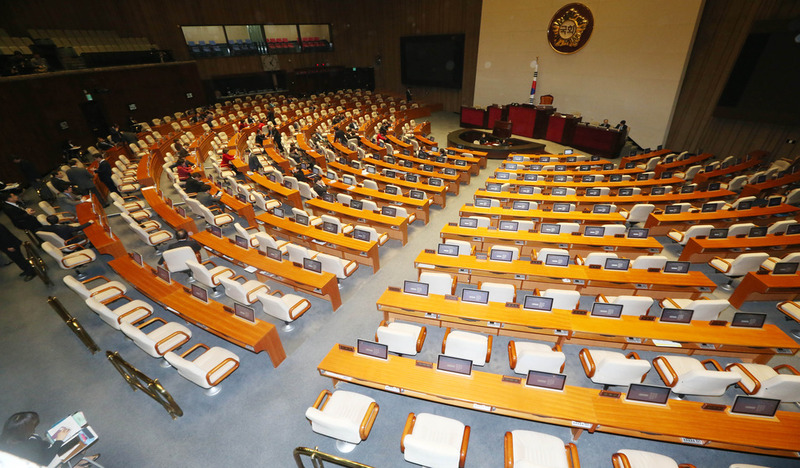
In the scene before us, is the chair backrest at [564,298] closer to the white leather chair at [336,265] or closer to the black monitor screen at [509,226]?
the black monitor screen at [509,226]

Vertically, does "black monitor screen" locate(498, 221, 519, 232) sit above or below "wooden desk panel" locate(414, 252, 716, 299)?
above

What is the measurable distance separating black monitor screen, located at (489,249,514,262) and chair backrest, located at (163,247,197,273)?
657 cm

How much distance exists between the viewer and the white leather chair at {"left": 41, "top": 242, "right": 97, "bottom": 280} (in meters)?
7.08

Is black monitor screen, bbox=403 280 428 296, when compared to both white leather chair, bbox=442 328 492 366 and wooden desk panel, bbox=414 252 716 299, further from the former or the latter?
wooden desk panel, bbox=414 252 716 299

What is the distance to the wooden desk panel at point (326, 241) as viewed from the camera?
301 inches

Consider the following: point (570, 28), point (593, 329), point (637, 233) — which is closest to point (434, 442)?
point (593, 329)

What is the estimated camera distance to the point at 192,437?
14.9 ft

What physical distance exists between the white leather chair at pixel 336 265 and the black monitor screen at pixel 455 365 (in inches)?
125

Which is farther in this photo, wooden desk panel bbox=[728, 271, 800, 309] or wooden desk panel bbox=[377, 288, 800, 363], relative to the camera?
wooden desk panel bbox=[728, 271, 800, 309]

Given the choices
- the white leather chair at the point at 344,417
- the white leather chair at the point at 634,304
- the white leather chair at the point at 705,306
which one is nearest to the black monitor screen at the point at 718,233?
the white leather chair at the point at 705,306

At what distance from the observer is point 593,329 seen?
200 inches

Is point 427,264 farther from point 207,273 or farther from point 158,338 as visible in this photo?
point 158,338

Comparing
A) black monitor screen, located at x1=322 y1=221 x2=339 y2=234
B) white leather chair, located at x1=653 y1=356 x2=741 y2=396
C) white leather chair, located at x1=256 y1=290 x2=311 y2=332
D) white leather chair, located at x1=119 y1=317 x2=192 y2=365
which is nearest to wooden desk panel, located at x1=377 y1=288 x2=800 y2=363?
white leather chair, located at x1=653 y1=356 x2=741 y2=396

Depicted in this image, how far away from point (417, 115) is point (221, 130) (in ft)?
45.5
